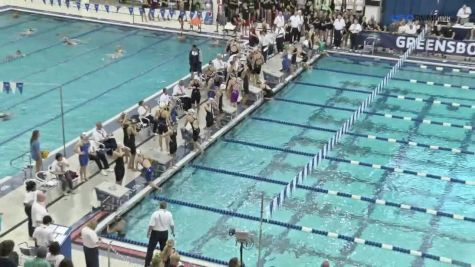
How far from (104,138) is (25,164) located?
158cm

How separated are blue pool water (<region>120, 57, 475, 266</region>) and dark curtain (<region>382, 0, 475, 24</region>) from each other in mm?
7894

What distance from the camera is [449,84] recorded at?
60.1ft

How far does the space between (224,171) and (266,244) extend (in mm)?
2737

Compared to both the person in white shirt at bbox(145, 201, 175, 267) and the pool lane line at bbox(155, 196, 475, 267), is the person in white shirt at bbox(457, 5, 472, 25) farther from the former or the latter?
the person in white shirt at bbox(145, 201, 175, 267)

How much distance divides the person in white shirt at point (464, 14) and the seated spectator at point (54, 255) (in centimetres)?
1819

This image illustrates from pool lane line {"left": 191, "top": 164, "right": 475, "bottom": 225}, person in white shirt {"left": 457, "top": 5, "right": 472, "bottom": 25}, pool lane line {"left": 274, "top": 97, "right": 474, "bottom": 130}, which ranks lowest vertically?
pool lane line {"left": 191, "top": 164, "right": 475, "bottom": 225}

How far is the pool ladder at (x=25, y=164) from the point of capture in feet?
37.9

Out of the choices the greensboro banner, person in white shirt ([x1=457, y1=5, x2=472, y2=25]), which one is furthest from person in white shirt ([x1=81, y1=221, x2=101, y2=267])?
person in white shirt ([x1=457, y1=5, x2=472, y2=25])

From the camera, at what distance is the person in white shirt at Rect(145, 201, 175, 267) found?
29.3 feet

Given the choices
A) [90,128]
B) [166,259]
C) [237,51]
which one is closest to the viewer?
[166,259]

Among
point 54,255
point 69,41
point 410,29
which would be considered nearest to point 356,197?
point 54,255

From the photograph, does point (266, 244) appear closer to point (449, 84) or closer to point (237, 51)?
point (237, 51)

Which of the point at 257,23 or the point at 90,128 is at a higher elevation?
the point at 257,23

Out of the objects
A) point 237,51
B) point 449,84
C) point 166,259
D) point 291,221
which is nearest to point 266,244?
point 291,221
